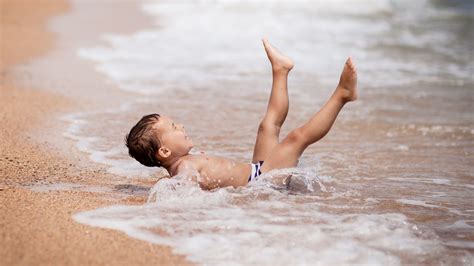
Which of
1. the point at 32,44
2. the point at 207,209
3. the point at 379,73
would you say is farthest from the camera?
the point at 32,44

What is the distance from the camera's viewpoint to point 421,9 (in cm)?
2414

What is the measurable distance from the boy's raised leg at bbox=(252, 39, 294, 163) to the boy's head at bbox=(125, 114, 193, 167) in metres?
0.54

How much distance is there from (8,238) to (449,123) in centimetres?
455

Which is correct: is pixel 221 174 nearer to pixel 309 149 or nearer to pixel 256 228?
pixel 256 228

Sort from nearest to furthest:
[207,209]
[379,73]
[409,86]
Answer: [207,209] → [409,86] → [379,73]

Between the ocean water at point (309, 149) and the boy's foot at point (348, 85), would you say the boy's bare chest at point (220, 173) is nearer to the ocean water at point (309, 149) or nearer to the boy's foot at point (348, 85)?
the ocean water at point (309, 149)

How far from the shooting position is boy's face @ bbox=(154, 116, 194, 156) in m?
4.25

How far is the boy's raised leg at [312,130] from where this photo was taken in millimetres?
4309

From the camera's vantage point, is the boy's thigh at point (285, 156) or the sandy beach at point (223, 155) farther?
the boy's thigh at point (285, 156)

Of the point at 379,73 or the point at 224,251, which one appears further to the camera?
the point at 379,73

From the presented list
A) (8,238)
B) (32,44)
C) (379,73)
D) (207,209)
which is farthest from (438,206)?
(32,44)

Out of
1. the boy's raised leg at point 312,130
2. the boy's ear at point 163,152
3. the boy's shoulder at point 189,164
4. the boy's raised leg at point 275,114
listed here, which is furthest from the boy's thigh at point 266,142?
the boy's ear at point 163,152

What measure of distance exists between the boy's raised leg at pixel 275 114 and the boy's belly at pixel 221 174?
226mm

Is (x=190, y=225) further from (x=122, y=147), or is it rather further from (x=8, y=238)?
(x=122, y=147)
